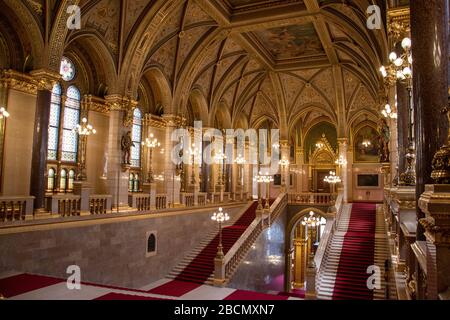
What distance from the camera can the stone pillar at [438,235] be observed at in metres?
2.79

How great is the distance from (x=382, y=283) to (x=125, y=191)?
33.2ft

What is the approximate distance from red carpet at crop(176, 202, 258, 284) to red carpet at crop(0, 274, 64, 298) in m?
6.80

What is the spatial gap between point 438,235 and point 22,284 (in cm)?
876

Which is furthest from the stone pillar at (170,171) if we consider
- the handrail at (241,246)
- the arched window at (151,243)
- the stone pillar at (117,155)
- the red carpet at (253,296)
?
the red carpet at (253,296)

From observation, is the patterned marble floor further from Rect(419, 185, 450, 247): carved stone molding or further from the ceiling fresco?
the ceiling fresco

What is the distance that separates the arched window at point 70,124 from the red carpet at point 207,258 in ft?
22.4

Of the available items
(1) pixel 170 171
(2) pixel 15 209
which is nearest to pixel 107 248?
(2) pixel 15 209

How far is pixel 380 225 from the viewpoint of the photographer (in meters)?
16.6

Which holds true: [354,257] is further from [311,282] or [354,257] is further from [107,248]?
[107,248]

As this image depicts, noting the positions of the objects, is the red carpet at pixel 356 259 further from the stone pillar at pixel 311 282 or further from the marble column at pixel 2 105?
the marble column at pixel 2 105

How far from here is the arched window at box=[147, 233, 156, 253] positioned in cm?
1441

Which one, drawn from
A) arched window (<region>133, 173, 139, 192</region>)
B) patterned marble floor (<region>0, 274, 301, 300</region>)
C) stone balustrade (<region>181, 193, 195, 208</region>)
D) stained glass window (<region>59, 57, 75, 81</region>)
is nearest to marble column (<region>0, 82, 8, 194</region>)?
stained glass window (<region>59, 57, 75, 81</region>)

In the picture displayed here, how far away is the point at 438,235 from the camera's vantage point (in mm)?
2902
